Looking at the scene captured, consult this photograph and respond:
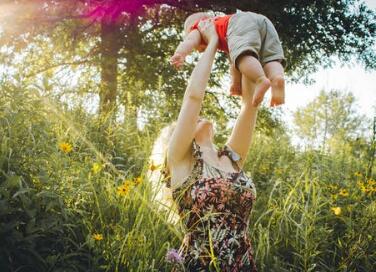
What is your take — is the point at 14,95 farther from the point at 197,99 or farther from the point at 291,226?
the point at 291,226

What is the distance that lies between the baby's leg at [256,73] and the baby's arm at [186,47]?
277mm

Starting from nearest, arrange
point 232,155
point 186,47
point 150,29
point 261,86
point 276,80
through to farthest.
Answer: point 261,86 → point 276,80 → point 186,47 → point 232,155 → point 150,29

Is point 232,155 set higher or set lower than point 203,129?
lower

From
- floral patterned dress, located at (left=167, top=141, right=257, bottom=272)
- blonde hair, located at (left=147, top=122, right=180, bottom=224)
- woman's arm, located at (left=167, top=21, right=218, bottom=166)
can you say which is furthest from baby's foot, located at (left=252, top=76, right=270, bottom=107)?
blonde hair, located at (left=147, top=122, right=180, bottom=224)

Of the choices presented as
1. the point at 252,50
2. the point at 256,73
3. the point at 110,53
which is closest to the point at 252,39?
the point at 252,50

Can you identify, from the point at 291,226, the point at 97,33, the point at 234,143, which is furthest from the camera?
the point at 97,33

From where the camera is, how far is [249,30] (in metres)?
2.57

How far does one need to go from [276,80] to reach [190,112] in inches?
18.3

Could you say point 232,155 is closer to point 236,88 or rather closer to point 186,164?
point 186,164

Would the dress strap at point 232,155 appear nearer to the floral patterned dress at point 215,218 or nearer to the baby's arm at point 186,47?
the floral patterned dress at point 215,218

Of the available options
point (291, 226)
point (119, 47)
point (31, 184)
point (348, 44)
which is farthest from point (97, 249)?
point (348, 44)

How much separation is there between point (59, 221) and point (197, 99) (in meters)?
0.91

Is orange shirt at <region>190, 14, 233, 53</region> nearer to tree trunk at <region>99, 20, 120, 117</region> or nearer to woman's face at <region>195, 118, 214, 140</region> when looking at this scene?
woman's face at <region>195, 118, 214, 140</region>

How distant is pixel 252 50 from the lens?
2.49m
